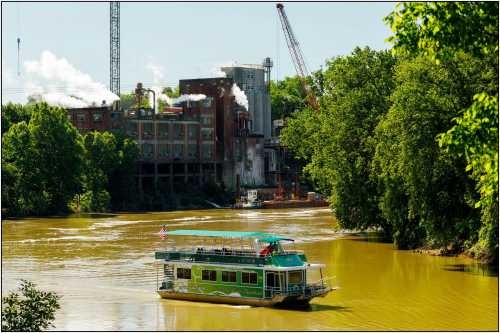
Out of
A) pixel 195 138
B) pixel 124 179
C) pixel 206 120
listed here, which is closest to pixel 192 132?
pixel 195 138

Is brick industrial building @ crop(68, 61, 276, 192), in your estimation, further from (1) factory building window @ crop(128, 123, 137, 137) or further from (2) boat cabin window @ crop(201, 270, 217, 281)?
A: (2) boat cabin window @ crop(201, 270, 217, 281)

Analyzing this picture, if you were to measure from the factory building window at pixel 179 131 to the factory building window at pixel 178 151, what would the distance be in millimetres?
1332

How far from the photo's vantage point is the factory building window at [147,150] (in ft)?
475

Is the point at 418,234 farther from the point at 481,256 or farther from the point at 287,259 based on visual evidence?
the point at 287,259

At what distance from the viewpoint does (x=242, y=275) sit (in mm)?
44531

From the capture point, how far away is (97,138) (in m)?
130

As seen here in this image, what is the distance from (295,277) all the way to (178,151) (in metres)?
107

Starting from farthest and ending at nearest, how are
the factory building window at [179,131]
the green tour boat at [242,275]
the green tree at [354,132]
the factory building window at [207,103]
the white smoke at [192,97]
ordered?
the white smoke at [192,97]
the factory building window at [207,103]
the factory building window at [179,131]
the green tree at [354,132]
the green tour boat at [242,275]

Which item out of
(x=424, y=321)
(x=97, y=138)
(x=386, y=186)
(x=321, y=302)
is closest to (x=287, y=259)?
(x=321, y=302)

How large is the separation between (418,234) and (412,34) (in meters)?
48.6

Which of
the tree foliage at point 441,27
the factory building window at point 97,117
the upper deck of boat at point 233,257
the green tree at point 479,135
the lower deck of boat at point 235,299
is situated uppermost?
the factory building window at point 97,117

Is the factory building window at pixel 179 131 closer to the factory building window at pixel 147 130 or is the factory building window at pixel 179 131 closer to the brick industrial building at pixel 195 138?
the brick industrial building at pixel 195 138

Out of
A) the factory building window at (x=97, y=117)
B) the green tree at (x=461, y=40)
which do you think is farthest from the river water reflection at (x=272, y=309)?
the factory building window at (x=97, y=117)

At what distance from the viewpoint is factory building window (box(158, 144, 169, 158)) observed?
147 m
